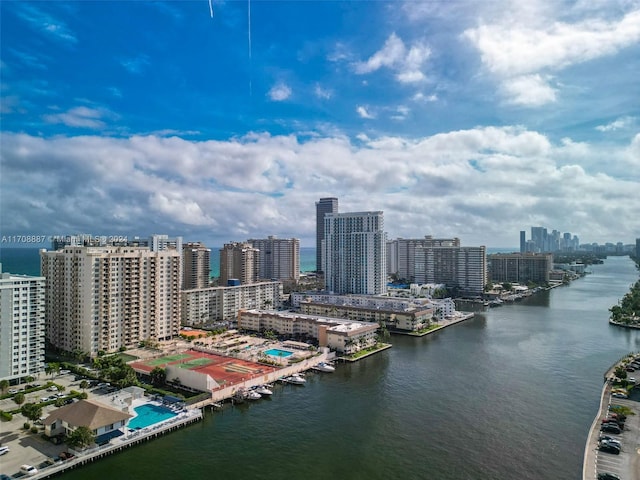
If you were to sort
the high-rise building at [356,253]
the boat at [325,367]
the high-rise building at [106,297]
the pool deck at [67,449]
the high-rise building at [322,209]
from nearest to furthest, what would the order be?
the pool deck at [67,449] → the boat at [325,367] → the high-rise building at [106,297] → the high-rise building at [356,253] → the high-rise building at [322,209]

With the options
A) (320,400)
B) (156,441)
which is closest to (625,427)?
(320,400)

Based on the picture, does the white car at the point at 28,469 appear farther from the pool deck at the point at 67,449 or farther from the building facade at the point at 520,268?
the building facade at the point at 520,268

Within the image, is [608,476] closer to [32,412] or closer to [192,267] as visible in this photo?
[32,412]

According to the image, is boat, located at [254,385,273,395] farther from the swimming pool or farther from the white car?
the white car

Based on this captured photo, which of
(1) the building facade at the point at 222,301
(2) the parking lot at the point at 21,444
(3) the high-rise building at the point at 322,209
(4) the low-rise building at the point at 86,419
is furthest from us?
(3) the high-rise building at the point at 322,209

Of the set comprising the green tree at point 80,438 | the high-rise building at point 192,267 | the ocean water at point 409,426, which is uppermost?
the high-rise building at point 192,267

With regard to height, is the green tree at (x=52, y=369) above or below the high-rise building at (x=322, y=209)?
below

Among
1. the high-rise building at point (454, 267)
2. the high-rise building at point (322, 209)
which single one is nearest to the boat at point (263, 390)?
the high-rise building at point (454, 267)

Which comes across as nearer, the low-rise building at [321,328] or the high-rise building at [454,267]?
the low-rise building at [321,328]
